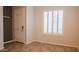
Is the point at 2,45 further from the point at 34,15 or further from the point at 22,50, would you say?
the point at 34,15

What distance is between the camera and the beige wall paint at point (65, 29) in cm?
Result: 155

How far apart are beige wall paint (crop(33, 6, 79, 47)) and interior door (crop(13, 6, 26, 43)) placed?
20 centimetres

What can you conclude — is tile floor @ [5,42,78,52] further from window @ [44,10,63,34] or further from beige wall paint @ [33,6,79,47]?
window @ [44,10,63,34]

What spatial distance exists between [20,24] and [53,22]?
1.92 feet

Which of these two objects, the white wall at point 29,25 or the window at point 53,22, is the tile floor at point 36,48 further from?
the window at point 53,22

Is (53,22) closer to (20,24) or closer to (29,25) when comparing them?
(29,25)

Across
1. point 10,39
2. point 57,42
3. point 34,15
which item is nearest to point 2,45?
point 10,39

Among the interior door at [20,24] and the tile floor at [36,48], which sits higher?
the interior door at [20,24]

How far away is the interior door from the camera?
1.63 metres

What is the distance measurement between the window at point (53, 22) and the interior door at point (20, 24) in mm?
389

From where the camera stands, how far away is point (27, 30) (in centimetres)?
164

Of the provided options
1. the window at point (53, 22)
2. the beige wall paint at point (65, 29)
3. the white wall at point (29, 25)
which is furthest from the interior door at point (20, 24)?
the window at point (53, 22)

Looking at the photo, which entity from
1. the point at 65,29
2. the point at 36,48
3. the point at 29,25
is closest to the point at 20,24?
the point at 29,25

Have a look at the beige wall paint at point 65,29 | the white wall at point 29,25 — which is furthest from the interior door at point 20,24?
the beige wall paint at point 65,29
